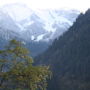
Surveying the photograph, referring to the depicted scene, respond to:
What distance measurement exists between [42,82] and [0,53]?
275 cm

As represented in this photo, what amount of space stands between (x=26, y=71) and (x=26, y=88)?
983 mm

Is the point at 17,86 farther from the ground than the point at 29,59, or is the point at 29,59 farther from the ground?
the point at 29,59

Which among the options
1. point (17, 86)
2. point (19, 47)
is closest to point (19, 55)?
point (19, 47)

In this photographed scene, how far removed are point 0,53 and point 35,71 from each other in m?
2.12

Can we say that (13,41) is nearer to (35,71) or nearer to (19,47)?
(19,47)

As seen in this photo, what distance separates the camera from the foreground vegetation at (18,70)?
19.5 m

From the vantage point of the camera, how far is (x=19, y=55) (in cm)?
1959

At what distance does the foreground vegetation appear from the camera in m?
19.5

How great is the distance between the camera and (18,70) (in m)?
19.5

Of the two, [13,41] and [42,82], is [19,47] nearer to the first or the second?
[13,41]

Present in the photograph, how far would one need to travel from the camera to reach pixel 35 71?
19.5 metres

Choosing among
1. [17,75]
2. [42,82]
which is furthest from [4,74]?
[42,82]

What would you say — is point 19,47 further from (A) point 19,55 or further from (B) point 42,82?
(B) point 42,82

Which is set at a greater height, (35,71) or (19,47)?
(19,47)
